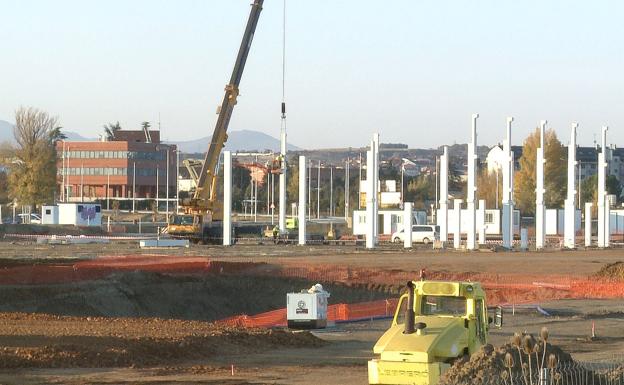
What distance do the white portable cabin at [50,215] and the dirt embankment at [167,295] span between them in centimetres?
5014

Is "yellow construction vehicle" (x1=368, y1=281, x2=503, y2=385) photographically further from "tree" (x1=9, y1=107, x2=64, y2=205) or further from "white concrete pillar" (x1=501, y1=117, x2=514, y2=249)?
"tree" (x1=9, y1=107, x2=64, y2=205)

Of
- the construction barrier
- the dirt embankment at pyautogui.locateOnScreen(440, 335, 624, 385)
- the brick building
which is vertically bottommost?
the construction barrier

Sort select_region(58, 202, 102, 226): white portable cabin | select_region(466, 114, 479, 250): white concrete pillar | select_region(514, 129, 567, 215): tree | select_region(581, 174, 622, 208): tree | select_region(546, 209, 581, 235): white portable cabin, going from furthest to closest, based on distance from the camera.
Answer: select_region(581, 174, 622, 208): tree, select_region(514, 129, 567, 215): tree, select_region(546, 209, 581, 235): white portable cabin, select_region(58, 202, 102, 226): white portable cabin, select_region(466, 114, 479, 250): white concrete pillar

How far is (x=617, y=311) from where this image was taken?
40.3 m

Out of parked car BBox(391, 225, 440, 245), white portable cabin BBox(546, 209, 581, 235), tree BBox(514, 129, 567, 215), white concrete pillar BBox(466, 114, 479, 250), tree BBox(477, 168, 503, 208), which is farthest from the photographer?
tree BBox(477, 168, 503, 208)

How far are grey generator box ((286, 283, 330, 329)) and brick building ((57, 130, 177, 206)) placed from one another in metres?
119

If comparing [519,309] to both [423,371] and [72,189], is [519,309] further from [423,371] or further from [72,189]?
[72,189]

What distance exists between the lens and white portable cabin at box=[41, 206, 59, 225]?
97875 mm

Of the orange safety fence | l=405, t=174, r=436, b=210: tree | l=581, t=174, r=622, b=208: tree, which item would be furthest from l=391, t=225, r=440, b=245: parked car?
l=405, t=174, r=436, b=210: tree

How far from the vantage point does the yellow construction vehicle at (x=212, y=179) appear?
7775cm

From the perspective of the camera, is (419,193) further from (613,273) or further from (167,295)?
(167,295)

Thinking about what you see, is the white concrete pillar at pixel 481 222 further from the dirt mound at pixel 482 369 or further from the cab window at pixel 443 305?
the dirt mound at pixel 482 369

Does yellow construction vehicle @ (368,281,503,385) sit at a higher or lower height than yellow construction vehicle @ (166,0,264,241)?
lower

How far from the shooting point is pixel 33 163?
353 ft
